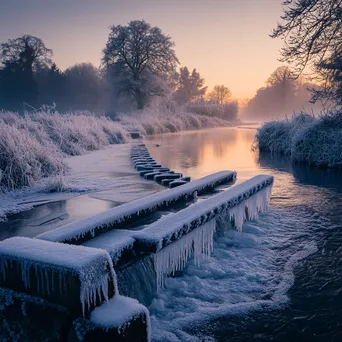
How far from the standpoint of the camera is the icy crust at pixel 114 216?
2.31 meters

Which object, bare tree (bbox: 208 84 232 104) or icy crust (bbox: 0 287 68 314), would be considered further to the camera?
bare tree (bbox: 208 84 232 104)

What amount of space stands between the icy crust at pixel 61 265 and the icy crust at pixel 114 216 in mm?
522

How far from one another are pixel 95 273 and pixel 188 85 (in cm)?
6334

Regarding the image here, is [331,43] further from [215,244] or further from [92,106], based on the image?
[92,106]

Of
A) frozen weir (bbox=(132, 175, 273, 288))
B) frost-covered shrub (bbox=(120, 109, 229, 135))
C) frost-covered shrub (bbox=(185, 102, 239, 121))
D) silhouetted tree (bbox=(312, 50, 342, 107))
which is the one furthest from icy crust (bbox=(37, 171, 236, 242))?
frost-covered shrub (bbox=(185, 102, 239, 121))

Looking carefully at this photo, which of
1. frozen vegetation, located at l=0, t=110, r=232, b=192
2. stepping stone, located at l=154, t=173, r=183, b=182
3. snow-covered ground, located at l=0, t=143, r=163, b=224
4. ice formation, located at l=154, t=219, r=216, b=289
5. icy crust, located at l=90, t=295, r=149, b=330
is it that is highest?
frozen vegetation, located at l=0, t=110, r=232, b=192

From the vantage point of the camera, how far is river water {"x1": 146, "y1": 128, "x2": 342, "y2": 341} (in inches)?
80.1

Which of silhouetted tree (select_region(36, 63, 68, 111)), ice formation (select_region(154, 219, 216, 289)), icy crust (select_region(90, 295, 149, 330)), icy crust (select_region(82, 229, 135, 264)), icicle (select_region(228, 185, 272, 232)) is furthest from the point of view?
silhouetted tree (select_region(36, 63, 68, 111))

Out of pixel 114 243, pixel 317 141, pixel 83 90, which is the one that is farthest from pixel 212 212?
pixel 83 90

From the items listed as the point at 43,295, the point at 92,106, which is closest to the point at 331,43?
the point at 43,295

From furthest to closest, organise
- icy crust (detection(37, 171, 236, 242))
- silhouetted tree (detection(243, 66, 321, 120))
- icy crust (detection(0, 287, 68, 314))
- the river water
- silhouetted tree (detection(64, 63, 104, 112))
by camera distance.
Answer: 1. silhouetted tree (detection(243, 66, 321, 120))
2. silhouetted tree (detection(64, 63, 104, 112))
3. icy crust (detection(37, 171, 236, 242))
4. the river water
5. icy crust (detection(0, 287, 68, 314))

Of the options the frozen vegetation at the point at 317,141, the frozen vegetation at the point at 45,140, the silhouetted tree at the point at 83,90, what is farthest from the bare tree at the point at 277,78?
the frozen vegetation at the point at 317,141

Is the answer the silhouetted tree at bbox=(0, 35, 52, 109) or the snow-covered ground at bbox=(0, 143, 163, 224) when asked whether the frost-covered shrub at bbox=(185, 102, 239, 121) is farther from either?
the snow-covered ground at bbox=(0, 143, 163, 224)

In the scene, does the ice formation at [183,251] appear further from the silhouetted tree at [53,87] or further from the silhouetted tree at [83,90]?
the silhouetted tree at [83,90]
